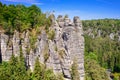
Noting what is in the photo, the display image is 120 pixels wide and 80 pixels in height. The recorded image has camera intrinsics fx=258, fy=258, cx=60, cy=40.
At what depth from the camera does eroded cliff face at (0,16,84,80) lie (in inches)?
1323

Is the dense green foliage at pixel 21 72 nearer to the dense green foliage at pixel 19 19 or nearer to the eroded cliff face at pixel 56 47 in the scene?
the eroded cliff face at pixel 56 47

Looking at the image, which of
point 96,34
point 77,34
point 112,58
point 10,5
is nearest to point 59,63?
point 77,34

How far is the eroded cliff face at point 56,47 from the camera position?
33.6 m

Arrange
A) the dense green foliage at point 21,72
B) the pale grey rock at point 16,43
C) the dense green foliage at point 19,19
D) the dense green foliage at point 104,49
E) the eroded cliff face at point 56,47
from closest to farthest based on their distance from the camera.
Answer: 1. the dense green foliage at point 21,72
2. the pale grey rock at point 16,43
3. the eroded cliff face at point 56,47
4. the dense green foliage at point 19,19
5. the dense green foliage at point 104,49

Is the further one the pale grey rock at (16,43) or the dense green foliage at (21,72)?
the pale grey rock at (16,43)

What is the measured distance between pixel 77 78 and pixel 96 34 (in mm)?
89306

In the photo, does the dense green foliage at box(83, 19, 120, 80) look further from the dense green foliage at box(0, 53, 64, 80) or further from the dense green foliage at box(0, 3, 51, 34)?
the dense green foliage at box(0, 3, 51, 34)

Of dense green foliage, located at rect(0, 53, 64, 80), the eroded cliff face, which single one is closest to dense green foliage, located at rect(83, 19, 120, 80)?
the eroded cliff face

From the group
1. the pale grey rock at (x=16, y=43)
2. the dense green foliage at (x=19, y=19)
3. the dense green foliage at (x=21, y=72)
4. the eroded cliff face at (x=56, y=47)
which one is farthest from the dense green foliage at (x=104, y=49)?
the pale grey rock at (x=16, y=43)

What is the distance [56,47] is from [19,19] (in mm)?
6427

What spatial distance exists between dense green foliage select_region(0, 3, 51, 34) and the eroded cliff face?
0.94m

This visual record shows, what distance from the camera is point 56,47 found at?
35.8 m

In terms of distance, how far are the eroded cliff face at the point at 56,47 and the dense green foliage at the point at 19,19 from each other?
3.09ft

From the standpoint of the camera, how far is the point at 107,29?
127m
